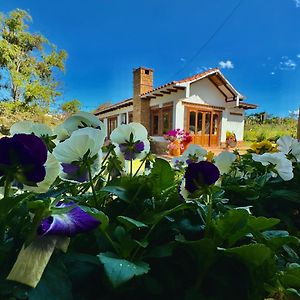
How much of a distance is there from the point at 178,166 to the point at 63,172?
40 cm

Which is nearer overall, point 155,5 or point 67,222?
point 67,222

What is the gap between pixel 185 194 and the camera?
36cm

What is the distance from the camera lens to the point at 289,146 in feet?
2.40

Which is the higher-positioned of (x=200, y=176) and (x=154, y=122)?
(x=154, y=122)

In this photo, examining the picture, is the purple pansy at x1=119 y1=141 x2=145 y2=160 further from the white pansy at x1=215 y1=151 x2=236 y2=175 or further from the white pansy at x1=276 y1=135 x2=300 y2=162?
the white pansy at x1=276 y1=135 x2=300 y2=162

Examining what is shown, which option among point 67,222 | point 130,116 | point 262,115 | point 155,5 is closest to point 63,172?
point 67,222

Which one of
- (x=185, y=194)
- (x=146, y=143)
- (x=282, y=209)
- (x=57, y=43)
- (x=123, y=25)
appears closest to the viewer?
(x=185, y=194)

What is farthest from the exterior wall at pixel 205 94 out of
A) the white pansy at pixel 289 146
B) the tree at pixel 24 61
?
the white pansy at pixel 289 146

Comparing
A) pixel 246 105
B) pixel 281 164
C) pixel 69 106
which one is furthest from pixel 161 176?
pixel 69 106

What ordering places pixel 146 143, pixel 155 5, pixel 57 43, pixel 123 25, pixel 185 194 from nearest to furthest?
pixel 185 194
pixel 146 143
pixel 57 43
pixel 155 5
pixel 123 25

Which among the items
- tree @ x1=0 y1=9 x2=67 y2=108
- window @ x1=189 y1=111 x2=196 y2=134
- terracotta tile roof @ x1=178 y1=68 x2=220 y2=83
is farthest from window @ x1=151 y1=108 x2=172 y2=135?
tree @ x1=0 y1=9 x2=67 y2=108

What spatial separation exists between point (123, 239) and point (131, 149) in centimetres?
21

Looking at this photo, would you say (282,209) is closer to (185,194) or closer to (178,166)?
(178,166)

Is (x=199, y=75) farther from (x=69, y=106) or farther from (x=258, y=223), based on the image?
(x=258, y=223)
